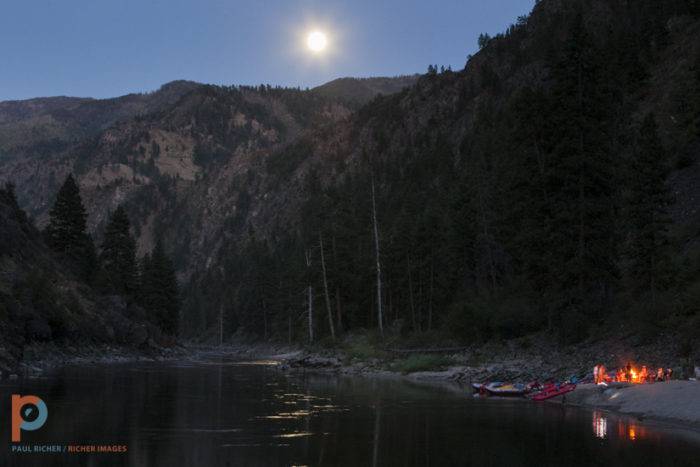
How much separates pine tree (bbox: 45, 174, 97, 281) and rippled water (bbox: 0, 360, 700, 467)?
144ft

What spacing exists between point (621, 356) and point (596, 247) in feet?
24.6

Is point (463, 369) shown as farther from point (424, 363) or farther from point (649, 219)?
point (649, 219)

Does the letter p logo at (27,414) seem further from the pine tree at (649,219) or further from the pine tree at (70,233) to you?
the pine tree at (70,233)

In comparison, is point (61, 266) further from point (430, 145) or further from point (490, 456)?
point (430, 145)

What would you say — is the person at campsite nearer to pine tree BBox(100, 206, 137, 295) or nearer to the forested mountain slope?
the forested mountain slope

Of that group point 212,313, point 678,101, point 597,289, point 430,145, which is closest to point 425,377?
point 597,289

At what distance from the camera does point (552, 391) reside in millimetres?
28859

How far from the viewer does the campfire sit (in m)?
27.0

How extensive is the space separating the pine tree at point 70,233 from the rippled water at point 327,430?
43904 mm

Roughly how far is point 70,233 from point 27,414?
56.9m

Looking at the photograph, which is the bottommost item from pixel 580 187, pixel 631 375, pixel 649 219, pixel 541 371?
pixel 541 371

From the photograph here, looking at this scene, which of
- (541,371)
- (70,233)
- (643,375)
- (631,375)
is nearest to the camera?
(643,375)

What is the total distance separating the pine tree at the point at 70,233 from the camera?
72.8 m

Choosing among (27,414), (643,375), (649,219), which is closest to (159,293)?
(649,219)
